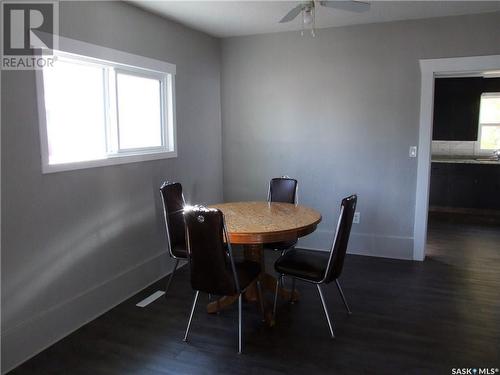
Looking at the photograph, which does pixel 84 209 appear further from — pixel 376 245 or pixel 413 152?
pixel 413 152

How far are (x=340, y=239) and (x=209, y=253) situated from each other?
850 millimetres

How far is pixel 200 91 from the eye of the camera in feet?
14.2

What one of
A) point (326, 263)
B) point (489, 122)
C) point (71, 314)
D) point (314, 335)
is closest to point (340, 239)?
point (326, 263)

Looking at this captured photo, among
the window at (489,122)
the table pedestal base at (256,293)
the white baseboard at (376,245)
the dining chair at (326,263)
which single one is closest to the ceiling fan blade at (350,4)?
the dining chair at (326,263)

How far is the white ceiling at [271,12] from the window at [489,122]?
334 centimetres

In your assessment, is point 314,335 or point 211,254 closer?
point 211,254

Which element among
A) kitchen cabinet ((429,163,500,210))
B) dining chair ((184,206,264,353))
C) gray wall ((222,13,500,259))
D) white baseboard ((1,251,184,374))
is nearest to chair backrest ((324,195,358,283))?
dining chair ((184,206,264,353))

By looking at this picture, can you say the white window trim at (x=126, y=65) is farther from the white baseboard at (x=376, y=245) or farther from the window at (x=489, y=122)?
the window at (x=489, y=122)

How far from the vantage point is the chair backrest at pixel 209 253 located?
7.58ft

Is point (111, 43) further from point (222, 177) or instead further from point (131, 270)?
point (222, 177)

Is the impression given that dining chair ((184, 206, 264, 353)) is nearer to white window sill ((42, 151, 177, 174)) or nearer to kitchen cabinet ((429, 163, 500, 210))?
white window sill ((42, 151, 177, 174))

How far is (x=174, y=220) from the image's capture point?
3283mm

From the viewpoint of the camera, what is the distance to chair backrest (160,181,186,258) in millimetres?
3160

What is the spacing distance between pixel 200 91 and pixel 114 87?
1299mm
